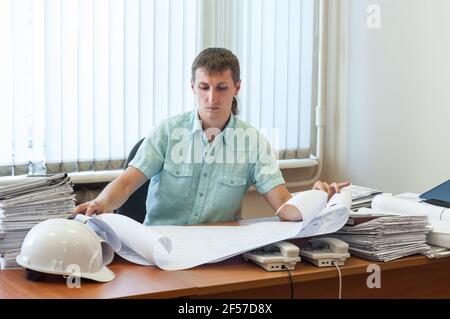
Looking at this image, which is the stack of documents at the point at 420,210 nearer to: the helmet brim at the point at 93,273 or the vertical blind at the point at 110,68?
the helmet brim at the point at 93,273

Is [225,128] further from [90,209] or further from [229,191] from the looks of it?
[90,209]

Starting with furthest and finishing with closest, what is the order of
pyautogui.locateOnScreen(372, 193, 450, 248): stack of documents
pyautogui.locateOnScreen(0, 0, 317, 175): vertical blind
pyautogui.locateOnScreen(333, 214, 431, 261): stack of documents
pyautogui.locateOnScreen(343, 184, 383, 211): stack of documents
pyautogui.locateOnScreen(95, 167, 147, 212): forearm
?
pyautogui.locateOnScreen(0, 0, 317, 175): vertical blind, pyautogui.locateOnScreen(343, 184, 383, 211): stack of documents, pyautogui.locateOnScreen(95, 167, 147, 212): forearm, pyautogui.locateOnScreen(372, 193, 450, 248): stack of documents, pyautogui.locateOnScreen(333, 214, 431, 261): stack of documents

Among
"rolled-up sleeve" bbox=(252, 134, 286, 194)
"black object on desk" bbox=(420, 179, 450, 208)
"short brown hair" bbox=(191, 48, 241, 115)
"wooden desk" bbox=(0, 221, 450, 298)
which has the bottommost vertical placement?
"wooden desk" bbox=(0, 221, 450, 298)

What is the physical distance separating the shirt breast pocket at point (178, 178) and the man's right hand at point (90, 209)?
347 mm

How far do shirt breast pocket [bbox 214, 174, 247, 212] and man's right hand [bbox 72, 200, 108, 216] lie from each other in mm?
444

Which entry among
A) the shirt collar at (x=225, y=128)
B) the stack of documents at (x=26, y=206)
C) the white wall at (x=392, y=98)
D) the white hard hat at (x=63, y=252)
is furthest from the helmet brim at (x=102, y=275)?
the white wall at (x=392, y=98)

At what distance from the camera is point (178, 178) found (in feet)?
6.98

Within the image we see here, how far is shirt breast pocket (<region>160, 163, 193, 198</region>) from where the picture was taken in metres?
2.12

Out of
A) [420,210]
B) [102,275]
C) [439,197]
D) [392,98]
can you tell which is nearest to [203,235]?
[102,275]

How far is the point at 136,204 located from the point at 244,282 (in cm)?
91

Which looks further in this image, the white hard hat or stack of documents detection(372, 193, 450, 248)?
stack of documents detection(372, 193, 450, 248)

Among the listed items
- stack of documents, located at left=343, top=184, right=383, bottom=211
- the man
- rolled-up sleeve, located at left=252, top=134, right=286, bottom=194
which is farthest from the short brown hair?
stack of documents, located at left=343, top=184, right=383, bottom=211

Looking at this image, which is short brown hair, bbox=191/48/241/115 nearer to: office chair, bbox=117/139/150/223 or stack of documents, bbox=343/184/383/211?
office chair, bbox=117/139/150/223
